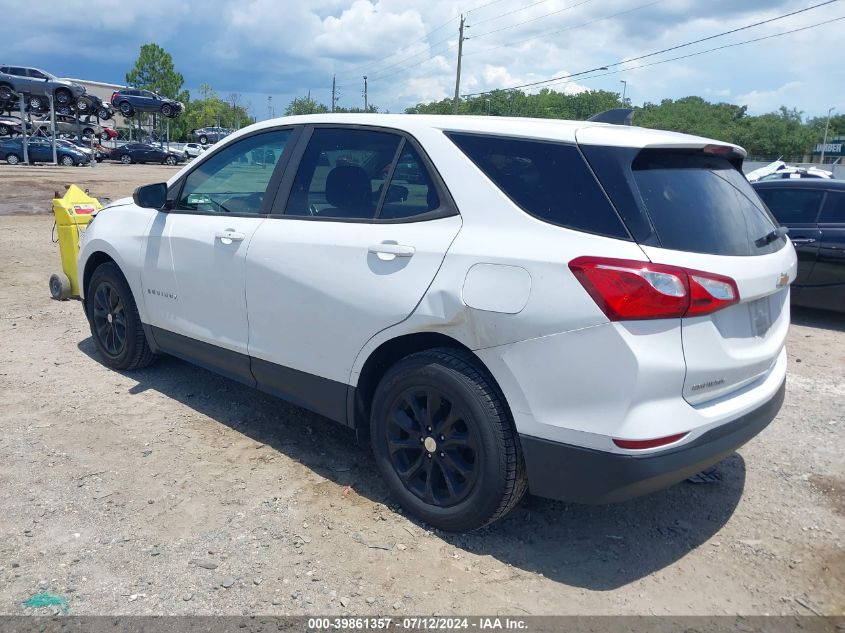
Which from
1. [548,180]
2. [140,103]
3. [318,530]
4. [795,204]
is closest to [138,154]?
[140,103]

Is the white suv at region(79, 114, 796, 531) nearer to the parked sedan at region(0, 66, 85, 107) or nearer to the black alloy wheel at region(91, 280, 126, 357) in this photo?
the black alloy wheel at region(91, 280, 126, 357)

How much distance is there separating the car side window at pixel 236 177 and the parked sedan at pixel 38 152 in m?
39.1

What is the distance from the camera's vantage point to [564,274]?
2678 millimetres

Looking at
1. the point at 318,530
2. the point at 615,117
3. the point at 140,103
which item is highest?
the point at 140,103

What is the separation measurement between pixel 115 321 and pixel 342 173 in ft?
8.10

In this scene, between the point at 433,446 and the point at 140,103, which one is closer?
the point at 433,446

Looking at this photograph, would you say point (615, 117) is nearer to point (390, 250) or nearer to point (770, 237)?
point (770, 237)

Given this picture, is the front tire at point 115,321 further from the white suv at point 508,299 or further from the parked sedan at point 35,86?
the parked sedan at point 35,86

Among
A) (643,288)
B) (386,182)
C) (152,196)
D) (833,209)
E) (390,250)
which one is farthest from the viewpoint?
(833,209)

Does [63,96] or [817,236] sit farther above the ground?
[63,96]

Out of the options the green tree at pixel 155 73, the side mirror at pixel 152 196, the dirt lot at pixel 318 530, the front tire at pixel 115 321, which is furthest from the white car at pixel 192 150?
the dirt lot at pixel 318 530

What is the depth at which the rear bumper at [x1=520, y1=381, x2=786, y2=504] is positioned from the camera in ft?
8.65

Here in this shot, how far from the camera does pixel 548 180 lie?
9.56ft

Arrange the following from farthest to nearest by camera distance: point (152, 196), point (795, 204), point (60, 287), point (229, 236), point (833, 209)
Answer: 1. point (795, 204)
2. point (833, 209)
3. point (60, 287)
4. point (152, 196)
5. point (229, 236)
